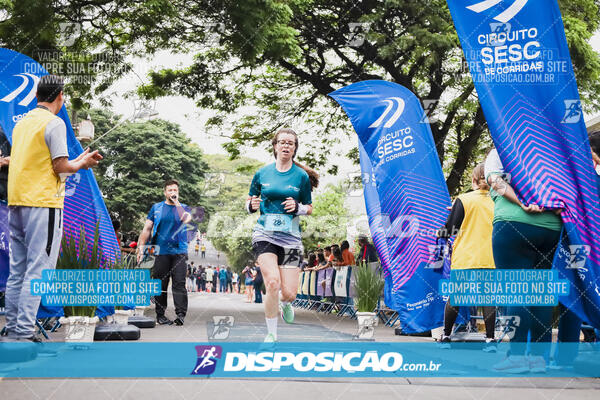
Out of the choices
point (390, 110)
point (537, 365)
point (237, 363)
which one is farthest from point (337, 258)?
point (237, 363)

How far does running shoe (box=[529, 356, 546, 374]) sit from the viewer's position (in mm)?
4754

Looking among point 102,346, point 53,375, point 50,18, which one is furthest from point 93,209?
point 50,18

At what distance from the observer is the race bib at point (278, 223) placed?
20.2 feet

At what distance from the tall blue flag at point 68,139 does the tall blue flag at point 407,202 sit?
10.6 ft

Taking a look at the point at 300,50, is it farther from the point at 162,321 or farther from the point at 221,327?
the point at 221,327

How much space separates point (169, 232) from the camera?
989 cm

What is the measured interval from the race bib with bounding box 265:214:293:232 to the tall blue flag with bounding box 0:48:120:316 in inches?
66.2

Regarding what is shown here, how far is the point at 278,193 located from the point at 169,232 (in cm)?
403

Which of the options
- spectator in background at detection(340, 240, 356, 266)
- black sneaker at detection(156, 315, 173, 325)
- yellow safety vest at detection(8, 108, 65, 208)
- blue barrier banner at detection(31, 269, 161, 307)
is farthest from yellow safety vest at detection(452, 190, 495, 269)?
spectator in background at detection(340, 240, 356, 266)

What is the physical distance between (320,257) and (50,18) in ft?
34.8

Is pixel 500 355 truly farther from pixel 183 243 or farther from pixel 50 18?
pixel 50 18

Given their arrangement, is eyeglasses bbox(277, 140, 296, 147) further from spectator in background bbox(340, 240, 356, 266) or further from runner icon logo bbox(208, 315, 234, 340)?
spectator in background bbox(340, 240, 356, 266)

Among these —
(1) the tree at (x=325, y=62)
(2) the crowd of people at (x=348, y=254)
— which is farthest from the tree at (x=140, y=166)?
(2) the crowd of people at (x=348, y=254)

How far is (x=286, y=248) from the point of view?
626cm
